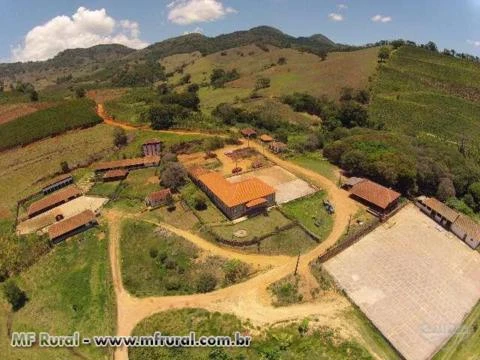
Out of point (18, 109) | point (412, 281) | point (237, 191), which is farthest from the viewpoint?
point (18, 109)

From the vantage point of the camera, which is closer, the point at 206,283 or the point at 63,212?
the point at 206,283

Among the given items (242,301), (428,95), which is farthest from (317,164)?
(428,95)

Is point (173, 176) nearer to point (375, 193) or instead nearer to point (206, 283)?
point (206, 283)

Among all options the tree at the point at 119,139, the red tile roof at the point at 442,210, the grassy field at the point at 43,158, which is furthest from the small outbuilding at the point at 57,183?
the red tile roof at the point at 442,210

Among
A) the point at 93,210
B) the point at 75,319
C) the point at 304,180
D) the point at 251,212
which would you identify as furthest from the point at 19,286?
the point at 304,180

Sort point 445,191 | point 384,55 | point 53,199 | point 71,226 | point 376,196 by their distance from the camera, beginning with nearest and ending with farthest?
point 71,226, point 376,196, point 53,199, point 445,191, point 384,55

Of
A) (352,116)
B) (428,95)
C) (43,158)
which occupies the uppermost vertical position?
(428,95)

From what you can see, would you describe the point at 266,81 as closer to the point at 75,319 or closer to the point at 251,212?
the point at 251,212

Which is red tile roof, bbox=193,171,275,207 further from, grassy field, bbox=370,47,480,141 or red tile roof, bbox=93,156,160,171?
grassy field, bbox=370,47,480,141
